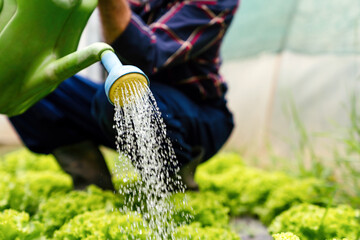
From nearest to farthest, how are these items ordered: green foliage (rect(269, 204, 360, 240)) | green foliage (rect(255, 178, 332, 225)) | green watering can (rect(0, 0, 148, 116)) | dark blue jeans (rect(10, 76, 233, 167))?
1. green watering can (rect(0, 0, 148, 116))
2. green foliage (rect(269, 204, 360, 240))
3. dark blue jeans (rect(10, 76, 233, 167))
4. green foliage (rect(255, 178, 332, 225))

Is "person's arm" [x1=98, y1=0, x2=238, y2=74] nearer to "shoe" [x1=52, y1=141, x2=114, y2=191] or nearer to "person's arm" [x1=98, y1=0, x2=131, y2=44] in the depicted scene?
"person's arm" [x1=98, y1=0, x2=131, y2=44]

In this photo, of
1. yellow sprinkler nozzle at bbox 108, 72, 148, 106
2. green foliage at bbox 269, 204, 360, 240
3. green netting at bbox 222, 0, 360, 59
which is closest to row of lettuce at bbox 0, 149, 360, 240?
green foliage at bbox 269, 204, 360, 240

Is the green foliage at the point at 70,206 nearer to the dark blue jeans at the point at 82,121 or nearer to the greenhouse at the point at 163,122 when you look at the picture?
the greenhouse at the point at 163,122

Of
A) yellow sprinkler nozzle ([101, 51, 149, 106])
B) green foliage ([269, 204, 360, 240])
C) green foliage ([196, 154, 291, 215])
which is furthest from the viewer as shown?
green foliage ([196, 154, 291, 215])

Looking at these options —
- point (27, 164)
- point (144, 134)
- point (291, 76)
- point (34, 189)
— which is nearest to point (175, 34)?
point (144, 134)

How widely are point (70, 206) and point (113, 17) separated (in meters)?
0.68

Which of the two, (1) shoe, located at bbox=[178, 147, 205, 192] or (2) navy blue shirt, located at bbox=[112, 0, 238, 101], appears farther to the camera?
(1) shoe, located at bbox=[178, 147, 205, 192]

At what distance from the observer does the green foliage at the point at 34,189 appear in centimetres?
142

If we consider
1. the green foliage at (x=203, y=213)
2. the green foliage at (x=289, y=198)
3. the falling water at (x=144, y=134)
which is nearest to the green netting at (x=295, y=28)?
the green foliage at (x=289, y=198)

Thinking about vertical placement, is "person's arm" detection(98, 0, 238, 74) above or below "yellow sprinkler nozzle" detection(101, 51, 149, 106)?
below

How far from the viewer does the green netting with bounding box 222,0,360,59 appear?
2326 mm

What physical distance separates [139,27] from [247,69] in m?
2.52

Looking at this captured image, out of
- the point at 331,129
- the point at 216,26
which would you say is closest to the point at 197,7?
the point at 216,26

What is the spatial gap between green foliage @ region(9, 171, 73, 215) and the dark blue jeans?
201 millimetres
